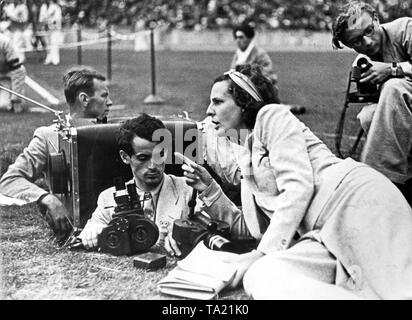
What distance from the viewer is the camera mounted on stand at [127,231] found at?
3203 millimetres

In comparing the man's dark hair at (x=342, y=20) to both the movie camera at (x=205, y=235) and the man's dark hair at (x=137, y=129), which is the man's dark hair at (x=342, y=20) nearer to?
the man's dark hair at (x=137, y=129)

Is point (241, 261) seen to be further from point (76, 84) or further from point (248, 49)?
point (248, 49)

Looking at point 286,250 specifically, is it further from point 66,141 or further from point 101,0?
point 101,0

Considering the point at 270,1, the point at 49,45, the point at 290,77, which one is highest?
the point at 270,1

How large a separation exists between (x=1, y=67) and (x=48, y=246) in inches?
96.0

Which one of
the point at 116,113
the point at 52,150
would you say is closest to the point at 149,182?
the point at 52,150

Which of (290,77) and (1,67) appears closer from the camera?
Answer: (1,67)

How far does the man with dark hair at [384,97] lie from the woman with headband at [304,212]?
0.76m

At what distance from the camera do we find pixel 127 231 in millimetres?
3201

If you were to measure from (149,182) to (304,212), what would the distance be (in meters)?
0.88

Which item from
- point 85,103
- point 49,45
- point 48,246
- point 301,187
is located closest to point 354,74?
point 301,187

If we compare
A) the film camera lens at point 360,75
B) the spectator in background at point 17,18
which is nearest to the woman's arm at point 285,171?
the film camera lens at point 360,75

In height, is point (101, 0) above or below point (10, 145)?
above

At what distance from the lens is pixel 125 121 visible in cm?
342
